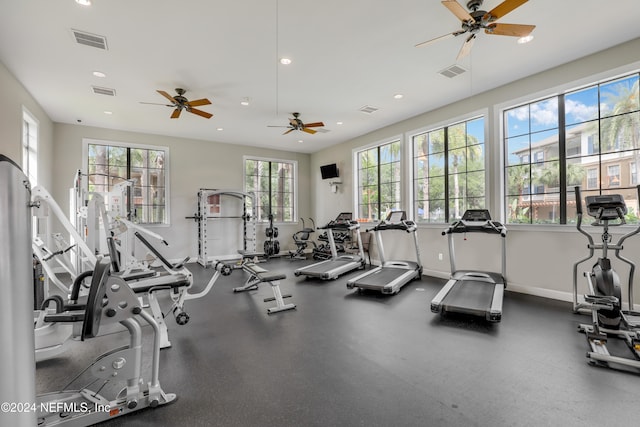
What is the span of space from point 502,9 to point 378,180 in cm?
500

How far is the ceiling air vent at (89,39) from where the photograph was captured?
3.37m

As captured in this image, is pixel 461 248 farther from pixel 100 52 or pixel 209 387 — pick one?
pixel 100 52

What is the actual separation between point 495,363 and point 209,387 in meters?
2.42

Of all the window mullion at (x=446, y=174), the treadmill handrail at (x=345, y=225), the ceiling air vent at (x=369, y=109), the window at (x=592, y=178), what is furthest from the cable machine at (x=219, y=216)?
the window at (x=592, y=178)

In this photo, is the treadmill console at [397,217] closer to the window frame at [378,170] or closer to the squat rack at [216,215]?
the window frame at [378,170]

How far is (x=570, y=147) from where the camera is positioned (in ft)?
14.1

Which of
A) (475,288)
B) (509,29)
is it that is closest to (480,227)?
(475,288)

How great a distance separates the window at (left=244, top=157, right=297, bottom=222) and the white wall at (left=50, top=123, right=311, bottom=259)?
28cm

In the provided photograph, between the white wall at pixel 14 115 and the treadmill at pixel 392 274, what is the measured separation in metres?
5.48

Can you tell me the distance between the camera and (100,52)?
3738mm

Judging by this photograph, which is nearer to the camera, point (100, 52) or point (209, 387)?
point (209, 387)

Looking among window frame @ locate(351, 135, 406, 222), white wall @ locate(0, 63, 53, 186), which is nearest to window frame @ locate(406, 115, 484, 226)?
window frame @ locate(351, 135, 406, 222)

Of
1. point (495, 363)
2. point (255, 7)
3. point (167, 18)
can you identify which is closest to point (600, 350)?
point (495, 363)

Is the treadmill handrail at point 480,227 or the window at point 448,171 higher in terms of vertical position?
the window at point 448,171
